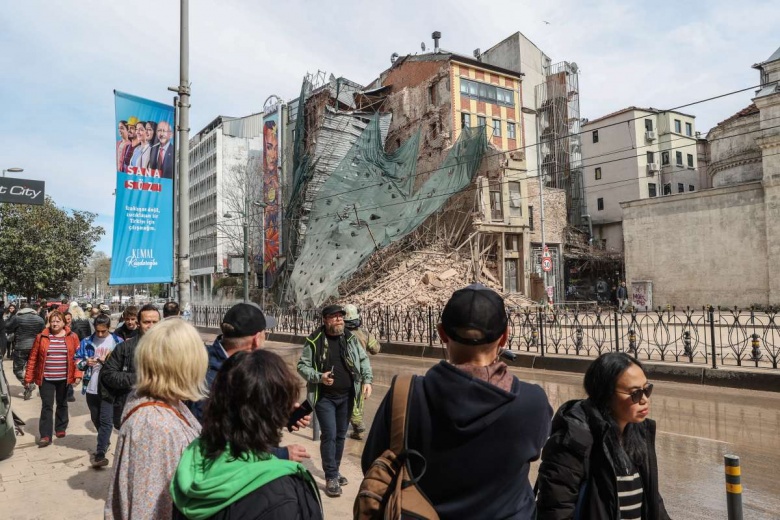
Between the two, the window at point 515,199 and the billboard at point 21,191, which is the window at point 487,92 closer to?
the window at point 515,199

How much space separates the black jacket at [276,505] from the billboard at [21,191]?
28.3 ft

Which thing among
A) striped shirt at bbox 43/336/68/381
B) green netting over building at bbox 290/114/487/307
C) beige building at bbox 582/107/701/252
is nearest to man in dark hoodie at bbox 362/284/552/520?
striped shirt at bbox 43/336/68/381

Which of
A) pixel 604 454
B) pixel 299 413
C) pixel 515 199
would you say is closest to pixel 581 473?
pixel 604 454

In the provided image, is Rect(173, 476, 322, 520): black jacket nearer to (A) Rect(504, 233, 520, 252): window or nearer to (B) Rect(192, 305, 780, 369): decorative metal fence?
(B) Rect(192, 305, 780, 369): decorative metal fence

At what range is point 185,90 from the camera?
841cm

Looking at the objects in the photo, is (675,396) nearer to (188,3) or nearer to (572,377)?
(572,377)

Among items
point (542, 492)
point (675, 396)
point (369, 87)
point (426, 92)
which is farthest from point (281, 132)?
point (542, 492)

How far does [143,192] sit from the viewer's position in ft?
24.6

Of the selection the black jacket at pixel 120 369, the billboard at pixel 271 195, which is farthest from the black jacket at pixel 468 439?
the billboard at pixel 271 195

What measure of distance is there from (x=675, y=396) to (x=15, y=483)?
10.3 meters

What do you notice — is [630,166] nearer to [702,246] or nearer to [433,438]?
[702,246]

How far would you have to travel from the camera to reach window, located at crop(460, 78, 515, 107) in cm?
3862

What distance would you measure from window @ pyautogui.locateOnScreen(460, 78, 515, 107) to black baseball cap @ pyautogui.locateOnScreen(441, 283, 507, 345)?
127 ft

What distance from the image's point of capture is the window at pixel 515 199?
3497cm
